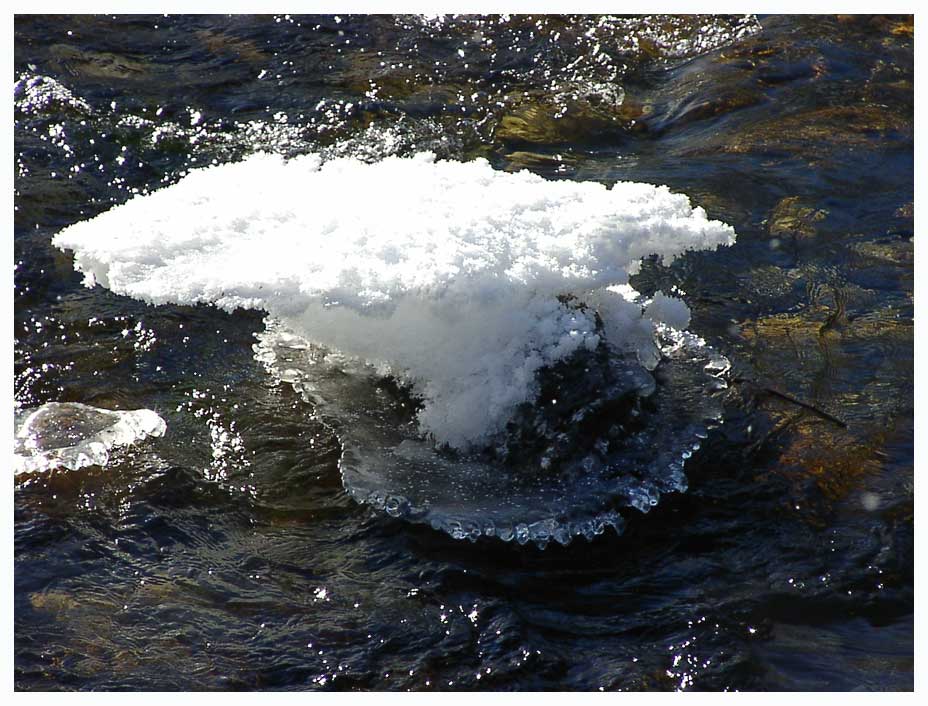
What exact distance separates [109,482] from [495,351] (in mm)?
1592

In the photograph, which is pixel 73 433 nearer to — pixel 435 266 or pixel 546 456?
pixel 435 266

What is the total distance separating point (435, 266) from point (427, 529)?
0.96 meters

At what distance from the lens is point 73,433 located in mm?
3795

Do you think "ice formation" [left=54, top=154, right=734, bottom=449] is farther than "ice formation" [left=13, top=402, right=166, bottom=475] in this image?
No

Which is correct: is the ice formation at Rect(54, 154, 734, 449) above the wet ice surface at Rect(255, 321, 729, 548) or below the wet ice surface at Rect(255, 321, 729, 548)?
above

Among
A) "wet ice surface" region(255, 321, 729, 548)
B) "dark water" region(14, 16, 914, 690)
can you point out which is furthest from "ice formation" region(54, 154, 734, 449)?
"dark water" region(14, 16, 914, 690)

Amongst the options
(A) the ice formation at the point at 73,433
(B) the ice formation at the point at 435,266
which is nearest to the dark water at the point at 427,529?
(A) the ice formation at the point at 73,433

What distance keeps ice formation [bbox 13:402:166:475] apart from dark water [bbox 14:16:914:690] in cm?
8

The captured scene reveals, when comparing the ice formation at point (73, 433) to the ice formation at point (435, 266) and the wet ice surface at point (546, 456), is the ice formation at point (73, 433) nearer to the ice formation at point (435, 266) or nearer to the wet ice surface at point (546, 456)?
the ice formation at point (435, 266)

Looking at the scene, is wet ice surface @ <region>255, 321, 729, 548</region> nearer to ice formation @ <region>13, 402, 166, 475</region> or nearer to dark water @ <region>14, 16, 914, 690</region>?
dark water @ <region>14, 16, 914, 690</region>

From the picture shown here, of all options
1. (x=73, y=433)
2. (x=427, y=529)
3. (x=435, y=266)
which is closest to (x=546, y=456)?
(x=427, y=529)

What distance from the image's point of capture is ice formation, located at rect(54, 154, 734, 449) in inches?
134

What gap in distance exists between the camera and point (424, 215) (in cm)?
375

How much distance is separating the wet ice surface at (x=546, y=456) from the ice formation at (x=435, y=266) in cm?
9
